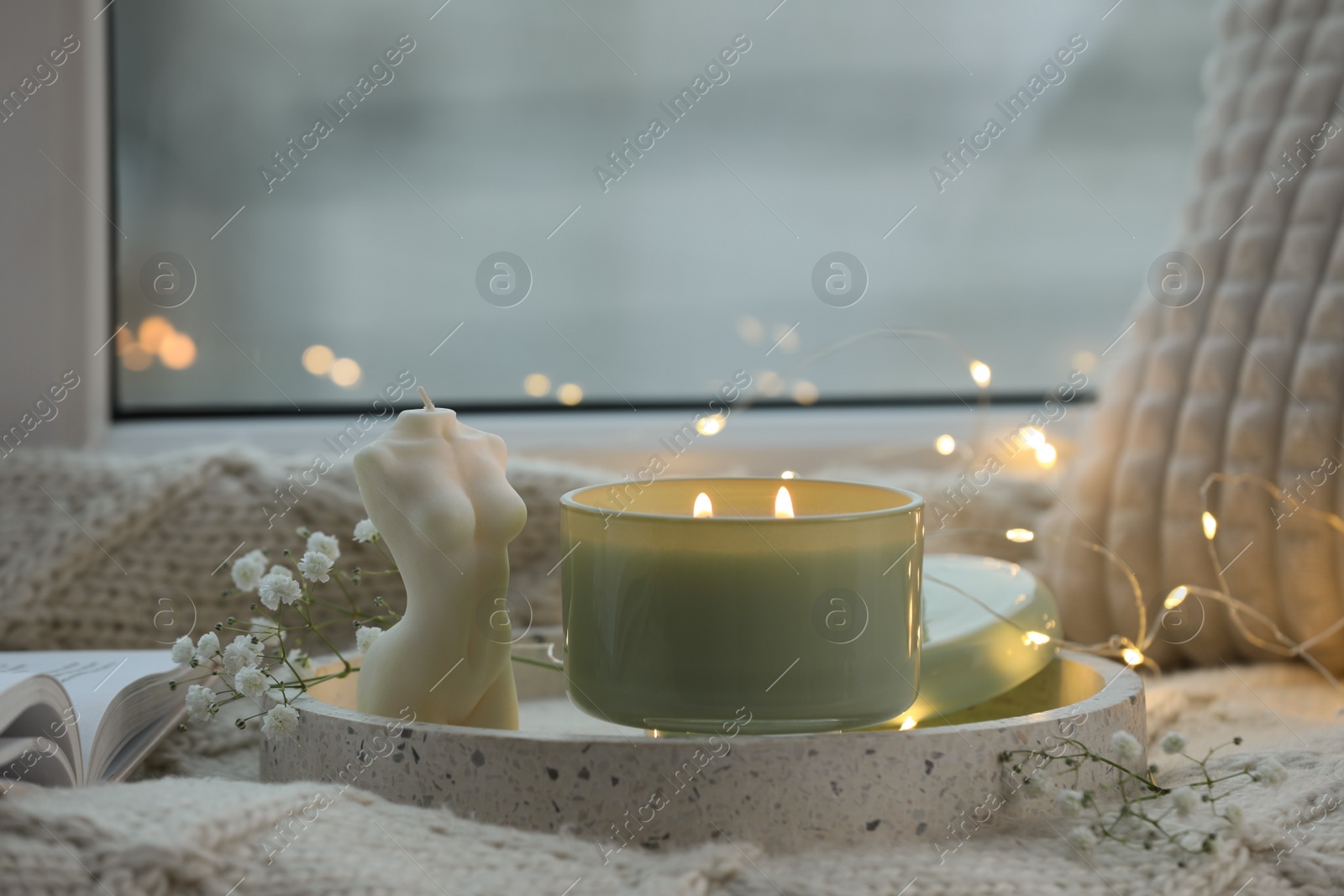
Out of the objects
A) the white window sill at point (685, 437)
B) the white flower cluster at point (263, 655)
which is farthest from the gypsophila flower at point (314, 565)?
the white window sill at point (685, 437)

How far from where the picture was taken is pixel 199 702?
0.49m

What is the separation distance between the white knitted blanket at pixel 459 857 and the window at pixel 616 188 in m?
0.81

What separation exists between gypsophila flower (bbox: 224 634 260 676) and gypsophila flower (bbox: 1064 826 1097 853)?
372 mm

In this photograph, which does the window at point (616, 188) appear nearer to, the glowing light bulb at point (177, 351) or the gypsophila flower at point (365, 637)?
the glowing light bulb at point (177, 351)

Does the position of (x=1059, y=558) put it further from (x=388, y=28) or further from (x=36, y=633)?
(x=388, y=28)

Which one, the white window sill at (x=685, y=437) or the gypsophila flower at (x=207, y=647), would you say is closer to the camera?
the gypsophila flower at (x=207, y=647)

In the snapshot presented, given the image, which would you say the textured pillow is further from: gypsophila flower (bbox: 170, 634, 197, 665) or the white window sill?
gypsophila flower (bbox: 170, 634, 197, 665)

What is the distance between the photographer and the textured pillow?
2.28 feet

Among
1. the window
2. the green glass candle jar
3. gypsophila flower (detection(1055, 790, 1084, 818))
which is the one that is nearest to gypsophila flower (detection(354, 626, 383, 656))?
the green glass candle jar

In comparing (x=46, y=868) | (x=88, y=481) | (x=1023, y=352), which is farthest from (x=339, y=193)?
(x=46, y=868)

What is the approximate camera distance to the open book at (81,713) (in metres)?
0.44

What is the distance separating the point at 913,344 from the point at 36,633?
37.4 inches

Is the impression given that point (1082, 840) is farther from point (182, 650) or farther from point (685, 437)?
point (685, 437)

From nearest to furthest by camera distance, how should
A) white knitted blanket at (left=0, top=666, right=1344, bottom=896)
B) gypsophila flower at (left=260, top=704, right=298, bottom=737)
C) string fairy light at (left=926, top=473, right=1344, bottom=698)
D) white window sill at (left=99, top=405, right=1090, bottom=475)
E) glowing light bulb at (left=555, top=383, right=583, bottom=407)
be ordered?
white knitted blanket at (left=0, top=666, right=1344, bottom=896) < gypsophila flower at (left=260, top=704, right=298, bottom=737) < string fairy light at (left=926, top=473, right=1344, bottom=698) < white window sill at (left=99, top=405, right=1090, bottom=475) < glowing light bulb at (left=555, top=383, right=583, bottom=407)
